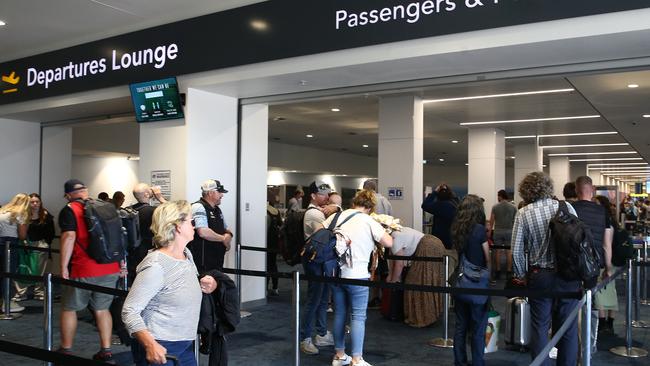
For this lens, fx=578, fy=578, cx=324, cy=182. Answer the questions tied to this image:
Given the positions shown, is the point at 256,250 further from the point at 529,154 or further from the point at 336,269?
the point at 529,154

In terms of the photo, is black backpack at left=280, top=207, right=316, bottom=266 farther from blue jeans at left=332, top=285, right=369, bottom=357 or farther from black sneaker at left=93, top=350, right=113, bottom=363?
black sneaker at left=93, top=350, right=113, bottom=363

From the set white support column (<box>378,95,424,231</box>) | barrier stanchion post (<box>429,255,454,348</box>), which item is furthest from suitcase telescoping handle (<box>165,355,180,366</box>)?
white support column (<box>378,95,424,231</box>)

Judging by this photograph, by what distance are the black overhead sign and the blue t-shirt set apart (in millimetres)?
1680

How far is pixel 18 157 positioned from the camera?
382 inches

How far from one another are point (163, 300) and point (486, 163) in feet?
38.9

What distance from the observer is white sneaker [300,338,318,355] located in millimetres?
5363

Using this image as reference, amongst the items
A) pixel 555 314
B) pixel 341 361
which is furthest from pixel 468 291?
pixel 341 361

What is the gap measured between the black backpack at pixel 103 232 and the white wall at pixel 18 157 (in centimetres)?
553

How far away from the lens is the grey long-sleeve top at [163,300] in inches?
104

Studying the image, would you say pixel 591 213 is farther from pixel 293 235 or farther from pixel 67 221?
pixel 67 221

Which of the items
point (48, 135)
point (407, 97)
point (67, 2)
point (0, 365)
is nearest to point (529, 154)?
point (407, 97)

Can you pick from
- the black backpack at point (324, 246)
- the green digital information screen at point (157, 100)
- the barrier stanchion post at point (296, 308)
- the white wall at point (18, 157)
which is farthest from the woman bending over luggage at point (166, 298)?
the white wall at point (18, 157)

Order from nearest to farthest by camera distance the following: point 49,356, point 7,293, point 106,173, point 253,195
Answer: point 49,356
point 7,293
point 253,195
point 106,173

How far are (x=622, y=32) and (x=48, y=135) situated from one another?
29.8 ft
